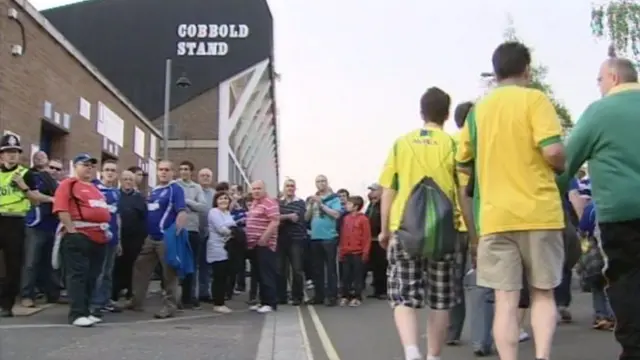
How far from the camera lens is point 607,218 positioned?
460 centimetres

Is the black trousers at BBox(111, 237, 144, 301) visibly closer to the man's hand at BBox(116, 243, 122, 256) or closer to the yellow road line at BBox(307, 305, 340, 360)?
the man's hand at BBox(116, 243, 122, 256)

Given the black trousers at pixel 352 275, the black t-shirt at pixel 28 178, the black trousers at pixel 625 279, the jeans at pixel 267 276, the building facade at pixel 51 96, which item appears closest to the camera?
the black trousers at pixel 625 279

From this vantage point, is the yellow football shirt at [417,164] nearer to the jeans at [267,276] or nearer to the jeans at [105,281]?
the jeans at [105,281]

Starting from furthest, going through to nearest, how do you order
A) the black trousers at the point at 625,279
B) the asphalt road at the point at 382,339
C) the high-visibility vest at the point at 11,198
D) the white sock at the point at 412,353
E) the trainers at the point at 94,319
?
the high-visibility vest at the point at 11,198
the trainers at the point at 94,319
the asphalt road at the point at 382,339
the white sock at the point at 412,353
the black trousers at the point at 625,279

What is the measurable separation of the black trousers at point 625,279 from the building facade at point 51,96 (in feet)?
33.8

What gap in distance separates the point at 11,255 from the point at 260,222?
3.19m

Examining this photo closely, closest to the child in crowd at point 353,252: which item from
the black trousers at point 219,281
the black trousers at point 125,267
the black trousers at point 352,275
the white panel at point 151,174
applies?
the black trousers at point 352,275

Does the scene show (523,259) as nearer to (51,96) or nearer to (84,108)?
(51,96)

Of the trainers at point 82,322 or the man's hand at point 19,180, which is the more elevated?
the man's hand at point 19,180

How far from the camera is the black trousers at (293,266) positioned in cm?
1166

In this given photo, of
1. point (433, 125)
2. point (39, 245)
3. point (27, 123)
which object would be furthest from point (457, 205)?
point (27, 123)

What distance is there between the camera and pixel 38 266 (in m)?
10.1

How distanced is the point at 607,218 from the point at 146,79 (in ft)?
118

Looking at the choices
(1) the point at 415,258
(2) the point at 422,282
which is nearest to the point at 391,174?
(1) the point at 415,258
